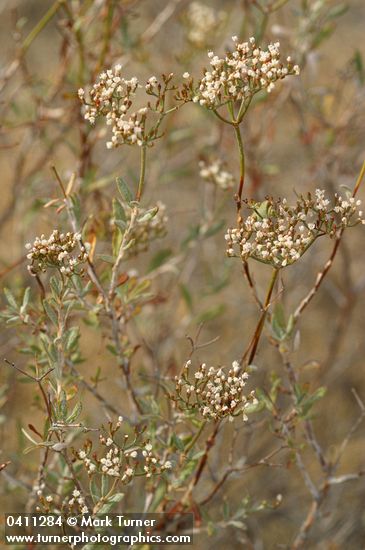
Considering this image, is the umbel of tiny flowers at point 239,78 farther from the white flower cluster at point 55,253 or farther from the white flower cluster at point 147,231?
the white flower cluster at point 147,231

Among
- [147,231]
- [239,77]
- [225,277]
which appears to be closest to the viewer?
[239,77]

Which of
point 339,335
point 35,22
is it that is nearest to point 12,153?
point 35,22

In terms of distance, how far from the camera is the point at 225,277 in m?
2.02

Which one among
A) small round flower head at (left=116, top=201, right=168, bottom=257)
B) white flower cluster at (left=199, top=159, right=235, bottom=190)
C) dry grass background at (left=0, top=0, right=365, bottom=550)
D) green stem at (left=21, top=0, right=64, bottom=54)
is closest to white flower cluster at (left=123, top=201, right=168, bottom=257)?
small round flower head at (left=116, top=201, right=168, bottom=257)

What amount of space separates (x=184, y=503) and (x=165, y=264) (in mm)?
738

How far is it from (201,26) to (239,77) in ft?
3.69

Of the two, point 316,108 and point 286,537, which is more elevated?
point 316,108

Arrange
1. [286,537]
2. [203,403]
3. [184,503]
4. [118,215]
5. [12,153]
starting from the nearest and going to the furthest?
[203,403] < [118,215] < [184,503] < [286,537] < [12,153]

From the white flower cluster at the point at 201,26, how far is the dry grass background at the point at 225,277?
0.04 metres

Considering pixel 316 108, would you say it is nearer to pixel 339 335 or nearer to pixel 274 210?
pixel 339 335

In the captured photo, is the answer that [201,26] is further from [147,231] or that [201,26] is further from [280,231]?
[280,231]

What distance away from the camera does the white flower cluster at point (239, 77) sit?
1.05 meters

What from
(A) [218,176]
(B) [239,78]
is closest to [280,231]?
(B) [239,78]

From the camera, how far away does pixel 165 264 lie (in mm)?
2018
